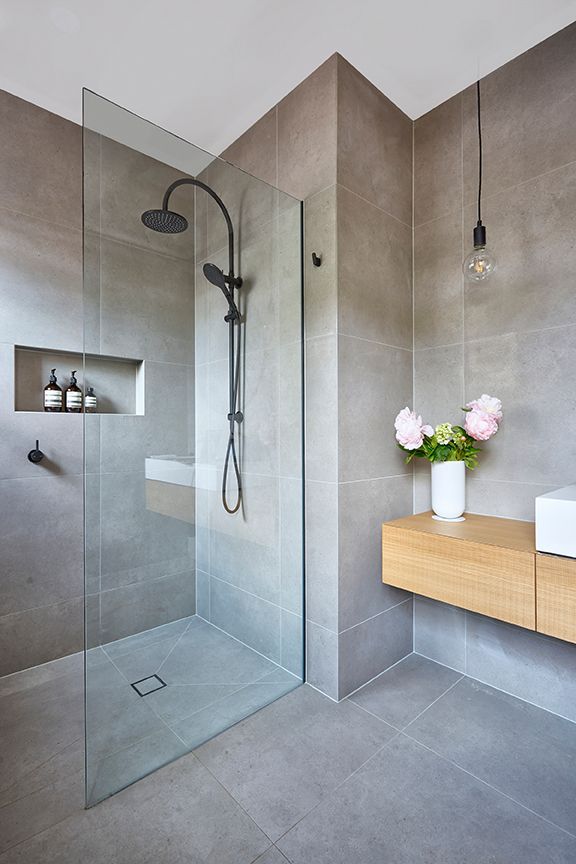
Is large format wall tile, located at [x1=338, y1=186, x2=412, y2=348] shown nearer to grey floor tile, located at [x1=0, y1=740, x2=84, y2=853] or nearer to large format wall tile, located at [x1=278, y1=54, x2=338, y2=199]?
large format wall tile, located at [x1=278, y1=54, x2=338, y2=199]

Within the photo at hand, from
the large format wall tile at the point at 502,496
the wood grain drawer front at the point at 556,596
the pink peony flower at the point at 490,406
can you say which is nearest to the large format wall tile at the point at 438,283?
the pink peony flower at the point at 490,406

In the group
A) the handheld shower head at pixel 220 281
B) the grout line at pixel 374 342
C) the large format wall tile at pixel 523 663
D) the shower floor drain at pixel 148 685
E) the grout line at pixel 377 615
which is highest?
the handheld shower head at pixel 220 281

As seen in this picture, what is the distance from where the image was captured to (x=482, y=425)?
1.74 metres

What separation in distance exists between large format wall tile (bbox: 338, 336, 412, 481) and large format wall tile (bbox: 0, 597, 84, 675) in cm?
155

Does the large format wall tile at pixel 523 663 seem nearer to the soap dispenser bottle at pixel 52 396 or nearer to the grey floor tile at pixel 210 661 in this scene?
the grey floor tile at pixel 210 661

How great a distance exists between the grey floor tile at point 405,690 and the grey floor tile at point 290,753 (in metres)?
0.07

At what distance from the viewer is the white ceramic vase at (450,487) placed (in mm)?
1850

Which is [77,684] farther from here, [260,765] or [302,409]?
[302,409]

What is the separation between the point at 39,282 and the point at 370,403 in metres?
1.66

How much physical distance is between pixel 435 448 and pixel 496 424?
25 centimetres

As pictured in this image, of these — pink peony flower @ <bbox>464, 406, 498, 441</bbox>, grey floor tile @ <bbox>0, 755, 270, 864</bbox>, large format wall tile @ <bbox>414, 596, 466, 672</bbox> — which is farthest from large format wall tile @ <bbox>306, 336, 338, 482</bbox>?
grey floor tile @ <bbox>0, 755, 270, 864</bbox>

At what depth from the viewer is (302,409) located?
1934 millimetres

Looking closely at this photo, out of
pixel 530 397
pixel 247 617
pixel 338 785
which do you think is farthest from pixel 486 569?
pixel 247 617

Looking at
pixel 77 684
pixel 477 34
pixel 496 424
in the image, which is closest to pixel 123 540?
pixel 77 684
